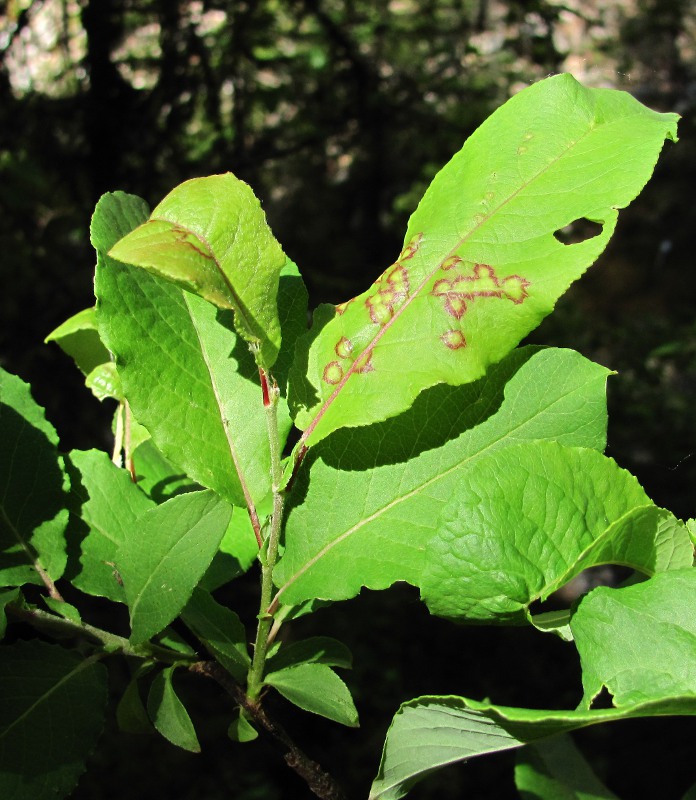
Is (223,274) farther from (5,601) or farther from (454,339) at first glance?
(5,601)

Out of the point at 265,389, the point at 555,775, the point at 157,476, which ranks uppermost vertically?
the point at 265,389

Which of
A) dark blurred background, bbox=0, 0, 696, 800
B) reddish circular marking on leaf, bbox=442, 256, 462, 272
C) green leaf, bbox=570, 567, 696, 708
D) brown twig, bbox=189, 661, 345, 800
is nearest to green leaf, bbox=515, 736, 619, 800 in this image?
brown twig, bbox=189, 661, 345, 800

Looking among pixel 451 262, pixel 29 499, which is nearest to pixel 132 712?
pixel 29 499

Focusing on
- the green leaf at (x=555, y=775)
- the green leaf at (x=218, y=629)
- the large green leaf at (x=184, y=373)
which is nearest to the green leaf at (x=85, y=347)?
the large green leaf at (x=184, y=373)

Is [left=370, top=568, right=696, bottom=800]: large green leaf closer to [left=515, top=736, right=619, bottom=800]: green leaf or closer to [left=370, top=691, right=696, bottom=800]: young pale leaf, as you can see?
[left=370, top=691, right=696, bottom=800]: young pale leaf

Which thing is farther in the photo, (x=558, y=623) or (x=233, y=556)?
(x=233, y=556)

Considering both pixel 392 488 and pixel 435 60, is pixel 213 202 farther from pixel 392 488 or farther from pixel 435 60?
pixel 435 60
